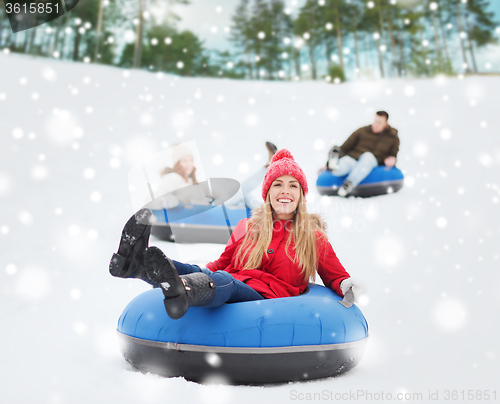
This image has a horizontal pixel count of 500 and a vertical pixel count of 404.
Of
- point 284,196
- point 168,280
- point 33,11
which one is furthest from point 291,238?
point 33,11

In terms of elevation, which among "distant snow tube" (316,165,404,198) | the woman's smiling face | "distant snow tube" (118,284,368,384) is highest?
"distant snow tube" (316,165,404,198)

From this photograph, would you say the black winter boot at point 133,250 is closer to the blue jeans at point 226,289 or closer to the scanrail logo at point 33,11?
the blue jeans at point 226,289

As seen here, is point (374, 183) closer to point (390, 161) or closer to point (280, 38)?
point (390, 161)

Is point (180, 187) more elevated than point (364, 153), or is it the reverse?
point (364, 153)

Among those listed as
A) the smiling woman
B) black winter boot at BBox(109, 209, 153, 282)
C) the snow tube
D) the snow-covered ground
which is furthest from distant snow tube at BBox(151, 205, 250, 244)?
black winter boot at BBox(109, 209, 153, 282)

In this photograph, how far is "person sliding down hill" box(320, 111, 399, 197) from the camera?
580 centimetres

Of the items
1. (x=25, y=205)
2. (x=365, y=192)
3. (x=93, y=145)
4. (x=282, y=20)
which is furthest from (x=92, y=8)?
(x=365, y=192)

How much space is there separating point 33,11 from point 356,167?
1590 cm

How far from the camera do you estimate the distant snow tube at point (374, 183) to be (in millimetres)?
5844

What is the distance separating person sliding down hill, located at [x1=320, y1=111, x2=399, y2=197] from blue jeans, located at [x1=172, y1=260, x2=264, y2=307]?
153 inches

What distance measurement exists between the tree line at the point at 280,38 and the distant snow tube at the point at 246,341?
12896 millimetres

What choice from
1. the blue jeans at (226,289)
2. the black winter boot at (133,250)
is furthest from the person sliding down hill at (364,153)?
the black winter boot at (133,250)

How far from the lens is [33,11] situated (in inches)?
635

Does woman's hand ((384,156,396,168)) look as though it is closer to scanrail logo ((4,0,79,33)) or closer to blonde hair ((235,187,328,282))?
blonde hair ((235,187,328,282))
